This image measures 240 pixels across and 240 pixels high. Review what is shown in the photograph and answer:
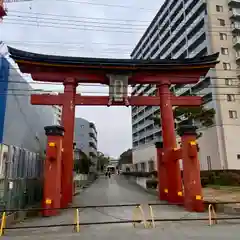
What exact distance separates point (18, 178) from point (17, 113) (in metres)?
3.54

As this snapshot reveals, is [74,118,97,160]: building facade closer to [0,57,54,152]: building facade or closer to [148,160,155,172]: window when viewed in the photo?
[148,160,155,172]: window

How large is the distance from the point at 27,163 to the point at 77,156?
106ft

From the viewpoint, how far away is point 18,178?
47.5 ft

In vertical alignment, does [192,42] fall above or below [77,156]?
above

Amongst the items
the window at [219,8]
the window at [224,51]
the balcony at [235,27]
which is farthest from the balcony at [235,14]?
the window at [224,51]

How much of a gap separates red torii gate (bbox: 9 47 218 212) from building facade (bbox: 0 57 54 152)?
109cm

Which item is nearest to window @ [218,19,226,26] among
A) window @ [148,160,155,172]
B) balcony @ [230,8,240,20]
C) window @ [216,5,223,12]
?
balcony @ [230,8,240,20]

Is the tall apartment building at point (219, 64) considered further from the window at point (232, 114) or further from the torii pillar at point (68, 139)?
the torii pillar at point (68, 139)

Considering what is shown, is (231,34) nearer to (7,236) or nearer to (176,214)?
(176,214)

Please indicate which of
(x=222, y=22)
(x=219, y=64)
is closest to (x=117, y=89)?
(x=219, y=64)

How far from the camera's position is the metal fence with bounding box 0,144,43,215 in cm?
1246

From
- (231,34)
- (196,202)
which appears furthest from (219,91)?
(196,202)

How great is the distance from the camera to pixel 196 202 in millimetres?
14320

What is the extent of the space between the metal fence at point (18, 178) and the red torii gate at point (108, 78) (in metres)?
2.17
